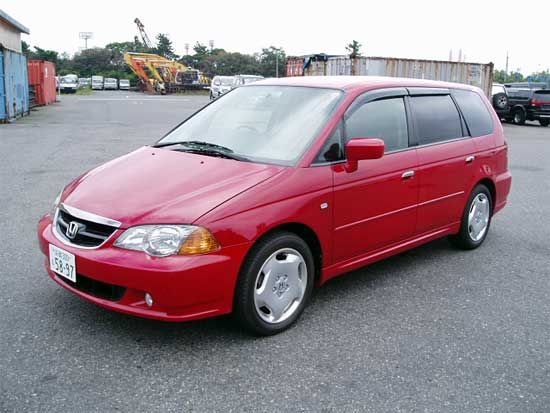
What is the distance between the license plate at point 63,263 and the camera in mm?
3482

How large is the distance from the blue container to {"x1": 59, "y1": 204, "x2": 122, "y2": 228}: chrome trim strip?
16.2 meters

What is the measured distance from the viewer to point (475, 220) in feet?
18.7

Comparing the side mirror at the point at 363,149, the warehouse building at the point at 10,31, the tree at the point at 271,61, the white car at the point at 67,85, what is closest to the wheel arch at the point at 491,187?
the side mirror at the point at 363,149

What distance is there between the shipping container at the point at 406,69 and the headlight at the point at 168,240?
2008 centimetres

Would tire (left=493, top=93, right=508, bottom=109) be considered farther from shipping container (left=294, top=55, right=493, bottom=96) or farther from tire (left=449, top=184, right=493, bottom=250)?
tire (left=449, top=184, right=493, bottom=250)

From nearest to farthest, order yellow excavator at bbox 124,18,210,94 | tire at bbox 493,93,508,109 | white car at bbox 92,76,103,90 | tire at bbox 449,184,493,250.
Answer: tire at bbox 449,184,493,250 → tire at bbox 493,93,508,109 → yellow excavator at bbox 124,18,210,94 → white car at bbox 92,76,103,90

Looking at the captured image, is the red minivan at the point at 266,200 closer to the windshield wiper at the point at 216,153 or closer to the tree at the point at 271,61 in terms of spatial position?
the windshield wiper at the point at 216,153

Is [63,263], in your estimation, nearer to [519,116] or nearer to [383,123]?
[383,123]

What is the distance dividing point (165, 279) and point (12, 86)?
18.4 meters

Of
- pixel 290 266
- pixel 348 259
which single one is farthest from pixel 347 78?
pixel 290 266

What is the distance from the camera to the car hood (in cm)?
339

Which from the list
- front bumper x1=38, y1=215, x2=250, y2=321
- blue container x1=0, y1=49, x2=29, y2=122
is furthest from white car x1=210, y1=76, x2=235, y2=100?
front bumper x1=38, y1=215, x2=250, y2=321

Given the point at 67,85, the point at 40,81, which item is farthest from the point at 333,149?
the point at 67,85

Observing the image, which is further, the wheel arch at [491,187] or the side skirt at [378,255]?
the wheel arch at [491,187]
